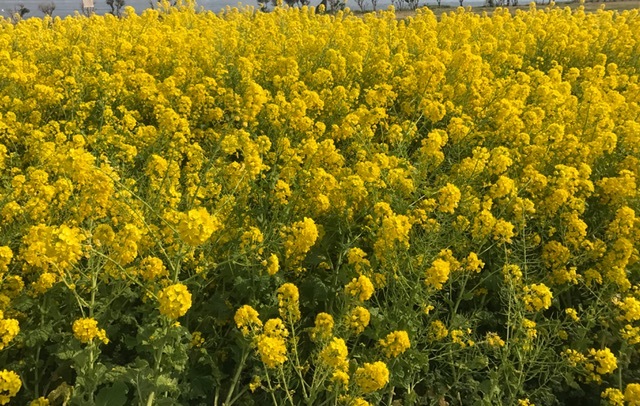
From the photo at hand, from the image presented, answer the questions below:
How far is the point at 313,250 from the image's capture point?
3133 mm

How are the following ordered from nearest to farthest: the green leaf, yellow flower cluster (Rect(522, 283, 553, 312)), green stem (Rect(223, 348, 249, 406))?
the green leaf, green stem (Rect(223, 348, 249, 406)), yellow flower cluster (Rect(522, 283, 553, 312))

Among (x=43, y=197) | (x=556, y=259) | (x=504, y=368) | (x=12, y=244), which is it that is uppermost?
(x=43, y=197)

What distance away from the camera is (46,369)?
8.98ft

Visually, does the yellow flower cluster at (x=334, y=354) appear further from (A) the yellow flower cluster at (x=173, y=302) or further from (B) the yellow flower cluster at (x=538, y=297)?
(B) the yellow flower cluster at (x=538, y=297)

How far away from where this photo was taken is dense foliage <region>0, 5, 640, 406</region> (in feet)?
7.81

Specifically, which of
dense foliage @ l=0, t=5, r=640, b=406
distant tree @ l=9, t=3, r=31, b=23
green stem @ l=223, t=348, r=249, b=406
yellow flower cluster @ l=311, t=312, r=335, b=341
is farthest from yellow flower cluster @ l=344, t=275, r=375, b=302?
distant tree @ l=9, t=3, r=31, b=23

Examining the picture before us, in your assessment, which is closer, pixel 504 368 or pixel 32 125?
pixel 504 368

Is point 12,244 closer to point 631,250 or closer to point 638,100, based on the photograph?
point 631,250

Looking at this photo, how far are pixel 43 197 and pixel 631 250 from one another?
318 centimetres

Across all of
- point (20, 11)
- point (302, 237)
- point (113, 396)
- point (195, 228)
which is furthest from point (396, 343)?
point (20, 11)

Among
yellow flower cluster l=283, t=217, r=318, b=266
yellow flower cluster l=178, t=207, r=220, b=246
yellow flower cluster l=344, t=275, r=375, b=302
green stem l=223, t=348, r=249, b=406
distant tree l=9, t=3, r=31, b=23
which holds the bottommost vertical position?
green stem l=223, t=348, r=249, b=406

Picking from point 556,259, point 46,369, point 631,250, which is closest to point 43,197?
point 46,369

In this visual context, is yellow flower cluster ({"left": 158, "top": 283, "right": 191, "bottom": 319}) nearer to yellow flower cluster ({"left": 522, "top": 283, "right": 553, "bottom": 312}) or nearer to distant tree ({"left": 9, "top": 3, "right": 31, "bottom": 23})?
yellow flower cluster ({"left": 522, "top": 283, "right": 553, "bottom": 312})

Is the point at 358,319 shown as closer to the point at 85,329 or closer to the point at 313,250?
the point at 313,250
